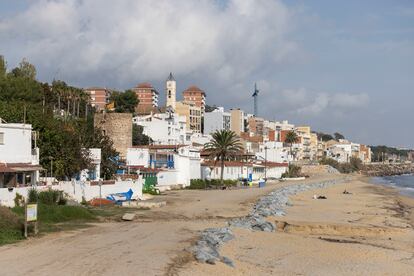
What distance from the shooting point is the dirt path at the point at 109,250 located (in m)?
17.2

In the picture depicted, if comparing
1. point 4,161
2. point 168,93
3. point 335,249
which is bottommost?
point 335,249

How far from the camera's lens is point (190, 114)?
570 feet

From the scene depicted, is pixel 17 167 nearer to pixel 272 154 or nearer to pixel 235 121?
pixel 272 154

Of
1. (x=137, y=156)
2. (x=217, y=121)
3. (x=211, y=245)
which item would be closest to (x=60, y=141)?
(x=137, y=156)

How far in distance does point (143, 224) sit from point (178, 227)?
1965 mm

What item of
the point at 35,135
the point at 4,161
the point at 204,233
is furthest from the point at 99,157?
the point at 204,233

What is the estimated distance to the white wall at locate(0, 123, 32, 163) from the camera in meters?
38.0

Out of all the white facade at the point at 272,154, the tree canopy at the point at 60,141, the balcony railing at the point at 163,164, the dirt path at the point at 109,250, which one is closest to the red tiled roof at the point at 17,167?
the tree canopy at the point at 60,141

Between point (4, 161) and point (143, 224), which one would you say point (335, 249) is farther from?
point (4, 161)

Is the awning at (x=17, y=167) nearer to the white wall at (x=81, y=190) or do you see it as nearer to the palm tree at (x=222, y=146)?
the white wall at (x=81, y=190)

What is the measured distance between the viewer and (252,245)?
2620 cm

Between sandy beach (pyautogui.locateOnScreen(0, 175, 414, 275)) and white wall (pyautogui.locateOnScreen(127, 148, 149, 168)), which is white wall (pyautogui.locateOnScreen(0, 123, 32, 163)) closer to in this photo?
sandy beach (pyautogui.locateOnScreen(0, 175, 414, 275))

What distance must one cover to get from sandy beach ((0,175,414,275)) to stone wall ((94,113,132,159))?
2946 centimetres

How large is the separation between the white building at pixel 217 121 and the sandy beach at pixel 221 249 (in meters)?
130
